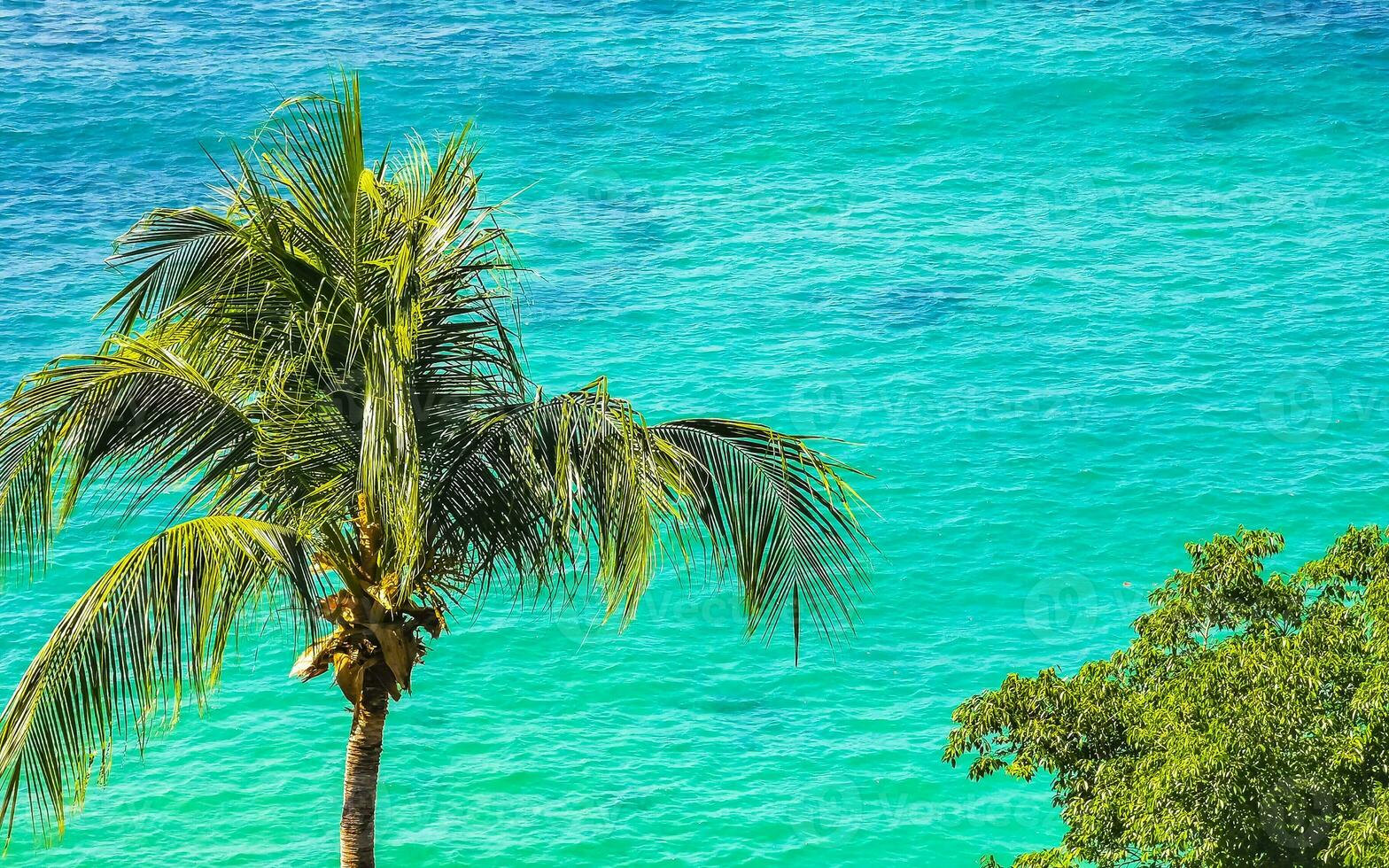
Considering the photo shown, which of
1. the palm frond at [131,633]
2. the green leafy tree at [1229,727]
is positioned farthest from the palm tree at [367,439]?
the green leafy tree at [1229,727]

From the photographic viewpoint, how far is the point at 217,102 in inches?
1921

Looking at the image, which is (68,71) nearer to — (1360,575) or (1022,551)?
(1022,551)

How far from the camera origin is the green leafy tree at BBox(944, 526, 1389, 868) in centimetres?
1014

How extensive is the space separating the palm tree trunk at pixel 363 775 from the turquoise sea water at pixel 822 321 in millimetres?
9783

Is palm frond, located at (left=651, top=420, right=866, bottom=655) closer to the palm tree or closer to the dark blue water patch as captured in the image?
the palm tree

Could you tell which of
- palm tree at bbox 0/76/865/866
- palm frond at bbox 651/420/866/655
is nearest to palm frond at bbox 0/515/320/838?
palm tree at bbox 0/76/865/866

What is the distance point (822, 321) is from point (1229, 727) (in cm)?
2694

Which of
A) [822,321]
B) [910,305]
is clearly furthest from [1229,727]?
[910,305]

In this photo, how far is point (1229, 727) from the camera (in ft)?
34.1

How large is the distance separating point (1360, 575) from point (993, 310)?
83.0ft

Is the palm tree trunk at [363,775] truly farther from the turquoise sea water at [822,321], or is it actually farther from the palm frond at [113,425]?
the turquoise sea water at [822,321]

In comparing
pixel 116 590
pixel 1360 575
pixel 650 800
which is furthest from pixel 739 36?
pixel 116 590

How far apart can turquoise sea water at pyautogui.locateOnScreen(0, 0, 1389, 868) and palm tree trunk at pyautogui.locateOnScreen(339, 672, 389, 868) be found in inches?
385

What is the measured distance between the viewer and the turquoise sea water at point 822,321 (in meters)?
21.9
